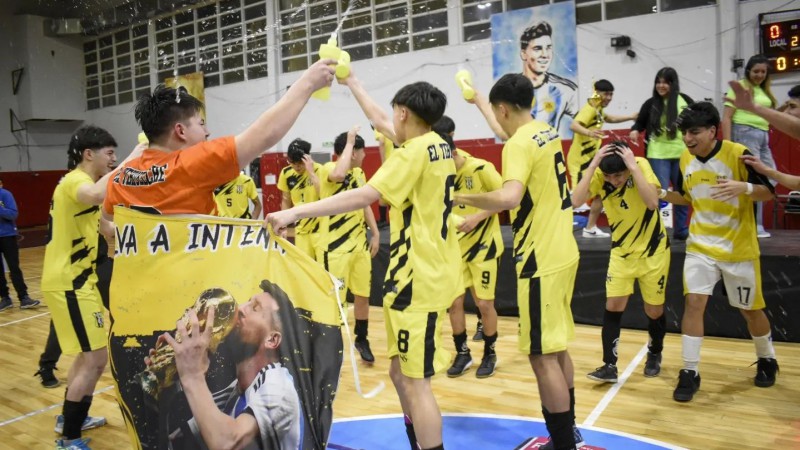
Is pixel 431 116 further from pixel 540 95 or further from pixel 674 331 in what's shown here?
pixel 540 95

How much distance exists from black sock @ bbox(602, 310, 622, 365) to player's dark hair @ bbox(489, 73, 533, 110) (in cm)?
223

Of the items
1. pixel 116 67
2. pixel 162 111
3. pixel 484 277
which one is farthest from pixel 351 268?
pixel 116 67

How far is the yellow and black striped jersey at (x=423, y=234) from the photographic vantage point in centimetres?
297

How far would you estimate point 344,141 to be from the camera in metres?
6.16

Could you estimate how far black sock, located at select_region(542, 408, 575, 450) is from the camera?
3174mm

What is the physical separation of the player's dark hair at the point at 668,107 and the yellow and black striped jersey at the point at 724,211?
258 cm

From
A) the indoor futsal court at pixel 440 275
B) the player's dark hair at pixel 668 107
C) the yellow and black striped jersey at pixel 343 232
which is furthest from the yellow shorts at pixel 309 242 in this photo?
the player's dark hair at pixel 668 107

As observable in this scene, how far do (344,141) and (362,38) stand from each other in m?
9.26

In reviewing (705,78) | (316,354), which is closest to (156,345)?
(316,354)

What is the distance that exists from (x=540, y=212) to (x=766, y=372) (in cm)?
282

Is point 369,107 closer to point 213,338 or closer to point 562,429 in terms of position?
point 213,338

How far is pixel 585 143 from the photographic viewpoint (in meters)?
8.02

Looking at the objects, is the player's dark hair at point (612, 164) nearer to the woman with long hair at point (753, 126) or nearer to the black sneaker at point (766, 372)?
the black sneaker at point (766, 372)

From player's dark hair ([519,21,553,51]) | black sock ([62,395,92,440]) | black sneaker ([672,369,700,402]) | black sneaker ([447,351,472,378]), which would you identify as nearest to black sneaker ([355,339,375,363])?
black sneaker ([447,351,472,378])
